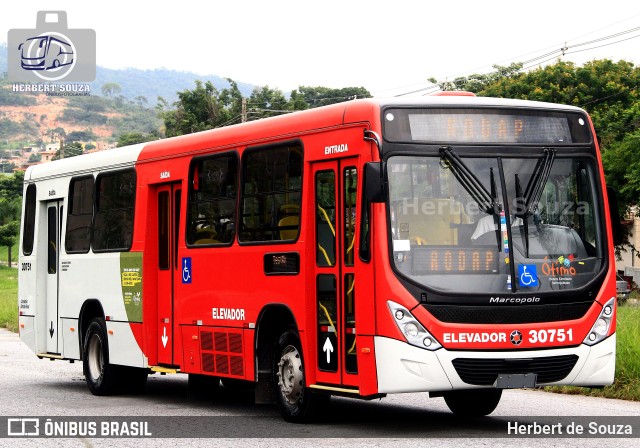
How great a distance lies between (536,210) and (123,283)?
22.0 ft

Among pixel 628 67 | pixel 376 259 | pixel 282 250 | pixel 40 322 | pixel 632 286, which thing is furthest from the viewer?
pixel 628 67

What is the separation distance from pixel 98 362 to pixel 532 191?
7747mm

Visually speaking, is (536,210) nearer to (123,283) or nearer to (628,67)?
(123,283)

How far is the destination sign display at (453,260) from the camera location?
10844 millimetres

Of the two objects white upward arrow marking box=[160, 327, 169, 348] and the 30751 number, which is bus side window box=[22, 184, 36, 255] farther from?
the 30751 number

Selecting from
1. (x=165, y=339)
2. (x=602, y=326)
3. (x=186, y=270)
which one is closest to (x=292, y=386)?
(x=186, y=270)

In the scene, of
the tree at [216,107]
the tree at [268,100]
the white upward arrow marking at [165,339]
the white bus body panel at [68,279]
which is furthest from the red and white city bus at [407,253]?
the tree at [268,100]

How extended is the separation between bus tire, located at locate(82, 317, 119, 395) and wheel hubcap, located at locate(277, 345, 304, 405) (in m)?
4.60

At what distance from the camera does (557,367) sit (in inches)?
434

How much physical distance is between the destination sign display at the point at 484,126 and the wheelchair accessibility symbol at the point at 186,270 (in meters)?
4.34

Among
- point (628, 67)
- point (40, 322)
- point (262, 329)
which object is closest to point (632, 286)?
point (628, 67)

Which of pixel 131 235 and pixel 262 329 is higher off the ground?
pixel 131 235

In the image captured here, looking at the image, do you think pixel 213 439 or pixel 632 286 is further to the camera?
pixel 632 286

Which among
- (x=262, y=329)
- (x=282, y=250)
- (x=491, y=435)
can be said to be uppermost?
(x=282, y=250)
